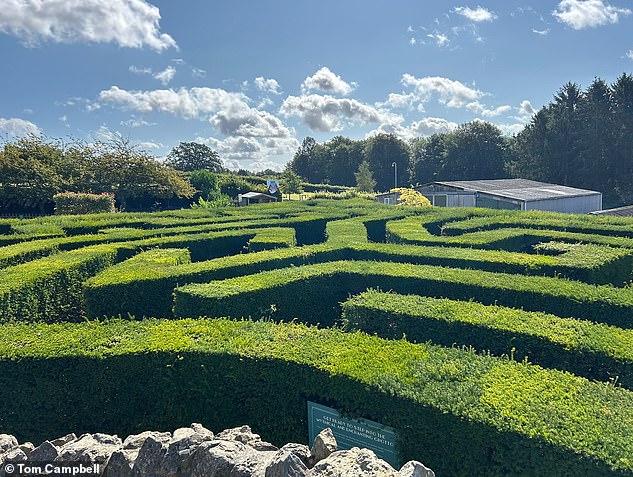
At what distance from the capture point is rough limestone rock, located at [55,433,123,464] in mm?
4551

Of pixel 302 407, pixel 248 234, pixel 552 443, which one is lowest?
pixel 302 407

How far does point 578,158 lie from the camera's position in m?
51.8

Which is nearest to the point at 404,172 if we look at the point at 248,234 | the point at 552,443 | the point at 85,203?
the point at 85,203

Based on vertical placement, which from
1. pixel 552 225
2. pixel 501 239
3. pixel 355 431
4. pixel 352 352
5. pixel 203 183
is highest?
pixel 203 183

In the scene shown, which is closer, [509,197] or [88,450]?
[88,450]

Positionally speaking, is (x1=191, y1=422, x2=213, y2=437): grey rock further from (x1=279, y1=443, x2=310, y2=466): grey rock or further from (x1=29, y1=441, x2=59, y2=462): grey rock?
(x1=29, y1=441, x2=59, y2=462): grey rock

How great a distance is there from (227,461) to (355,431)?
5.49 feet

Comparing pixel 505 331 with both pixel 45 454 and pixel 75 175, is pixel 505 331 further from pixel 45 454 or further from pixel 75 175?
pixel 75 175

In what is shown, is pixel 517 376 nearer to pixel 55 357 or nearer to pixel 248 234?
pixel 55 357

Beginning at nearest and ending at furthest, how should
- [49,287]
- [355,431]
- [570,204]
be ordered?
[355,431] → [49,287] → [570,204]

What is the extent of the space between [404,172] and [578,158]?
31.2 m

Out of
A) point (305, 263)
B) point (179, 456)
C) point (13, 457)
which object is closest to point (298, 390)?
point (179, 456)

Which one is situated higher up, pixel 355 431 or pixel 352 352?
pixel 352 352

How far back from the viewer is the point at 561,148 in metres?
53.3
